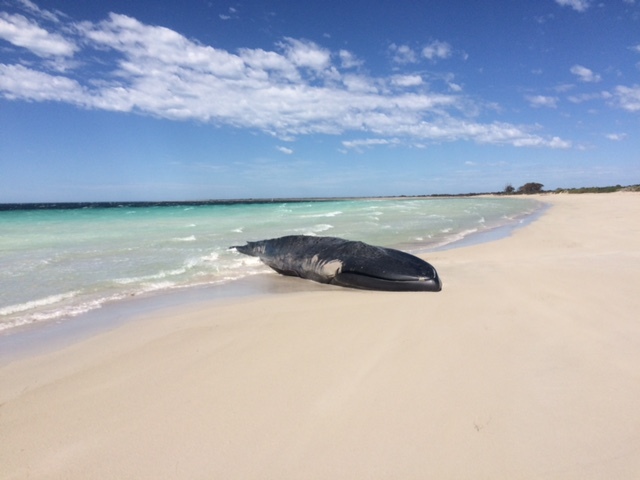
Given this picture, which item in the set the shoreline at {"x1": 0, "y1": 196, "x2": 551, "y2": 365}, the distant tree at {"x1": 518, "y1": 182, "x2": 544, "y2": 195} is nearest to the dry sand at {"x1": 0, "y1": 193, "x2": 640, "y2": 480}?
the shoreline at {"x1": 0, "y1": 196, "x2": 551, "y2": 365}

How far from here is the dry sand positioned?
2021 millimetres

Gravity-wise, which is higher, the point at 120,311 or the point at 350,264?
the point at 350,264

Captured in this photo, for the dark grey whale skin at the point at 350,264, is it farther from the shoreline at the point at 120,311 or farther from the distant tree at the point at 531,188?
the distant tree at the point at 531,188

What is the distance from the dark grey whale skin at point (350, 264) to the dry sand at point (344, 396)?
103 centimetres

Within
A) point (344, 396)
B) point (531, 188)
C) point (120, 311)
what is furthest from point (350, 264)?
point (531, 188)

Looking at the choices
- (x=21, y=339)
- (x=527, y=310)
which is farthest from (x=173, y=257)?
(x=527, y=310)

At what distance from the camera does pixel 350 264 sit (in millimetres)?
6520

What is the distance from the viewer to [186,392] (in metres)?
2.73

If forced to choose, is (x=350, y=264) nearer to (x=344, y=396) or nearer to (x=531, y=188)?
(x=344, y=396)

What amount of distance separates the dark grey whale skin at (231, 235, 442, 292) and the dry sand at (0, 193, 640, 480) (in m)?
1.03

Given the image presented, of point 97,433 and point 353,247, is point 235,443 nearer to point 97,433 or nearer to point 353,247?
point 97,433

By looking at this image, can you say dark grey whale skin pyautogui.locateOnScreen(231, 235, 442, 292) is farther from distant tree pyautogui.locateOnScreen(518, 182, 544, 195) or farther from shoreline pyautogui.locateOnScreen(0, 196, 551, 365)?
distant tree pyautogui.locateOnScreen(518, 182, 544, 195)

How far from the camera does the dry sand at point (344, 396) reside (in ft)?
6.63

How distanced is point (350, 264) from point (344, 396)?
3.98 metres
